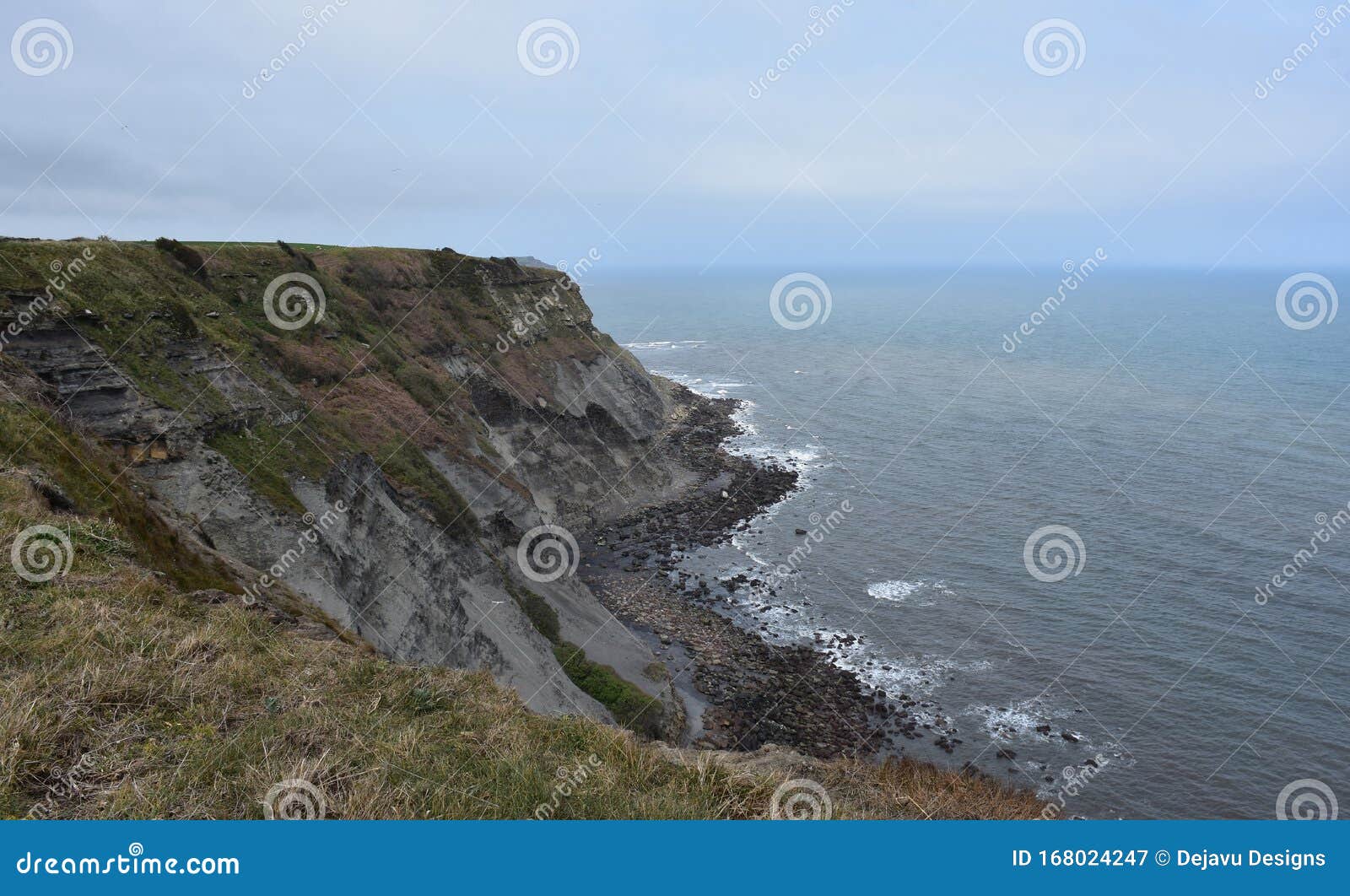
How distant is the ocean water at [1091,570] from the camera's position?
106 feet

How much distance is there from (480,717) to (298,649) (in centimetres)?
359

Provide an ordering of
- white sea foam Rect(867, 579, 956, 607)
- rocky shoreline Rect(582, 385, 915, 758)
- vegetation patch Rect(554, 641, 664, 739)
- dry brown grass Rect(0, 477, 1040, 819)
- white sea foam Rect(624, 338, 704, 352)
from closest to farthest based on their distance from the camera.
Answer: dry brown grass Rect(0, 477, 1040, 819)
vegetation patch Rect(554, 641, 664, 739)
rocky shoreline Rect(582, 385, 915, 758)
white sea foam Rect(867, 579, 956, 607)
white sea foam Rect(624, 338, 704, 352)

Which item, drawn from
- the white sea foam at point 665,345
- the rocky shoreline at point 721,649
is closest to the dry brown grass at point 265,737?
the rocky shoreline at point 721,649

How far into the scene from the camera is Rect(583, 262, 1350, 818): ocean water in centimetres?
3222

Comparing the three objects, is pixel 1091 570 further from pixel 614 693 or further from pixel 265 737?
pixel 265 737

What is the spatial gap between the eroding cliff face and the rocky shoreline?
3452mm

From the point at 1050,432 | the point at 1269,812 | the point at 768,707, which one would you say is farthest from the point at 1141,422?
the point at 768,707

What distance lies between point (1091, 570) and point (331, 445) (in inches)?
1818

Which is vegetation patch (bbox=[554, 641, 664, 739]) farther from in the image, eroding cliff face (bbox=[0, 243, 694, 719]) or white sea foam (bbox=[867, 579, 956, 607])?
white sea foam (bbox=[867, 579, 956, 607])

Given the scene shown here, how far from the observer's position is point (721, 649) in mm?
40375

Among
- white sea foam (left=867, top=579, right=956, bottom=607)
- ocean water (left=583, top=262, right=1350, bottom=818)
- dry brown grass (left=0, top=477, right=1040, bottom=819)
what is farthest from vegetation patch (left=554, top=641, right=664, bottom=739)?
dry brown grass (left=0, top=477, right=1040, bottom=819)

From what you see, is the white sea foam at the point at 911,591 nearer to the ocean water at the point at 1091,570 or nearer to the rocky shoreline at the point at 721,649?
the ocean water at the point at 1091,570

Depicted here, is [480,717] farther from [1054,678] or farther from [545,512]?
[545,512]

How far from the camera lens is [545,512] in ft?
172
